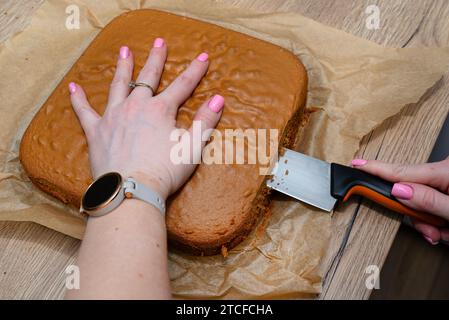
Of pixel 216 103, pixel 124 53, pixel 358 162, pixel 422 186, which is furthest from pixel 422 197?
pixel 124 53

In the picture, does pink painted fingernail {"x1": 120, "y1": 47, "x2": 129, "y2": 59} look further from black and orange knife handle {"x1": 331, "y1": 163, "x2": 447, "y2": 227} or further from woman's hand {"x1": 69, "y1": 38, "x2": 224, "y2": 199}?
black and orange knife handle {"x1": 331, "y1": 163, "x2": 447, "y2": 227}

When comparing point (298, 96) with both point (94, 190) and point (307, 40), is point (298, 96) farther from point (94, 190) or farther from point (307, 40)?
point (94, 190)

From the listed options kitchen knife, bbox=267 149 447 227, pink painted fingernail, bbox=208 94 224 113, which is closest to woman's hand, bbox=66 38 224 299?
pink painted fingernail, bbox=208 94 224 113

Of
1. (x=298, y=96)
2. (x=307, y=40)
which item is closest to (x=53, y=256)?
(x=298, y=96)

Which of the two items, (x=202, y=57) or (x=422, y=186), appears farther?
(x=202, y=57)

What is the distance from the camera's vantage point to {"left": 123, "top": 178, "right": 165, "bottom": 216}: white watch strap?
Result: 68 centimetres

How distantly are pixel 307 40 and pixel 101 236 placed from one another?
65 centimetres

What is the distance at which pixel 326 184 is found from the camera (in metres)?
0.83

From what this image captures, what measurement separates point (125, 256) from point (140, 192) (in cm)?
11

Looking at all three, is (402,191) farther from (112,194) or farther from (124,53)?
(124,53)

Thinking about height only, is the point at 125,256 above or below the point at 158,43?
below

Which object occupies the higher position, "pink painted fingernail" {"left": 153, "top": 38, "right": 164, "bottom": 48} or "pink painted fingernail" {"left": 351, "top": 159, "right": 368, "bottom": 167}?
"pink painted fingernail" {"left": 153, "top": 38, "right": 164, "bottom": 48}

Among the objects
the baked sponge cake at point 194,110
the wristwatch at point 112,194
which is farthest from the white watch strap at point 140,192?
the baked sponge cake at point 194,110

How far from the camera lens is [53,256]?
85 cm
